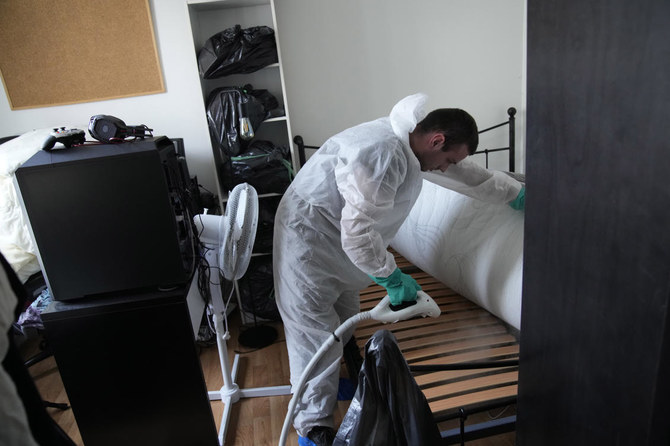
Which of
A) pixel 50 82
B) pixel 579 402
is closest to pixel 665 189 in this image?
pixel 579 402

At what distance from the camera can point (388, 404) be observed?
1251 millimetres

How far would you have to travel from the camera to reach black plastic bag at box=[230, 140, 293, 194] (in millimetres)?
2531

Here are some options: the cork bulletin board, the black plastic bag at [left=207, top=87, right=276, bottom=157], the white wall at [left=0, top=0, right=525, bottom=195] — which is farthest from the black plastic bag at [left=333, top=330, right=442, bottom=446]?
the cork bulletin board

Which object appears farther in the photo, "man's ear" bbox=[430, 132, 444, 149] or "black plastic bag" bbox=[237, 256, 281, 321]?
"black plastic bag" bbox=[237, 256, 281, 321]

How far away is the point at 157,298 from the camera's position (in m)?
1.46

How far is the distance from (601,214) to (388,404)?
0.80 m

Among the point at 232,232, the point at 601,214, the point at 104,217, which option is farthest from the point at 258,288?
the point at 601,214

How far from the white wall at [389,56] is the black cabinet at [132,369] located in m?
1.76

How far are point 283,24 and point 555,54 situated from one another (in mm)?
2339

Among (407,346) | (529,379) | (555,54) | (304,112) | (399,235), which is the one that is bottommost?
(407,346)

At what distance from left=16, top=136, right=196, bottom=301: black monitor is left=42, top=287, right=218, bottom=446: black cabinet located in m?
0.07

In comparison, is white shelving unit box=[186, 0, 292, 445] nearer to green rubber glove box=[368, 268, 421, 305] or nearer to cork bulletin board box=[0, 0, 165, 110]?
cork bulletin board box=[0, 0, 165, 110]

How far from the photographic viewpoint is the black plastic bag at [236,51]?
8.00 feet

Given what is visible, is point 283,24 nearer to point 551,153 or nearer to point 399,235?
point 399,235
